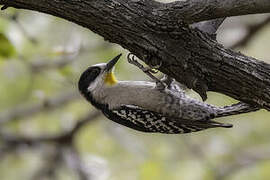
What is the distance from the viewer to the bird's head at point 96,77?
18.5 ft

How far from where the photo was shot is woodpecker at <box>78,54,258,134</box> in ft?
16.4

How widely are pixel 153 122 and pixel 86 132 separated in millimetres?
5316

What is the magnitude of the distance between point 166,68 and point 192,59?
17cm

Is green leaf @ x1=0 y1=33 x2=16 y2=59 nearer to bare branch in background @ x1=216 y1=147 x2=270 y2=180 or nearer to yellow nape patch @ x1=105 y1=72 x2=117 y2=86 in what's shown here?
yellow nape patch @ x1=105 y1=72 x2=117 y2=86

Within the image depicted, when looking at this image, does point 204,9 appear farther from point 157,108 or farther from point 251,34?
point 251,34

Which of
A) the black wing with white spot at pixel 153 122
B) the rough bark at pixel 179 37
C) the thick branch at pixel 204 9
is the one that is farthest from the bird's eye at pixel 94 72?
the thick branch at pixel 204 9

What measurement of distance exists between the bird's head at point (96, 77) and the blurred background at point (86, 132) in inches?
59.3

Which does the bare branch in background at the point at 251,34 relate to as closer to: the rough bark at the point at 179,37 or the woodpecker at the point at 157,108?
the woodpecker at the point at 157,108

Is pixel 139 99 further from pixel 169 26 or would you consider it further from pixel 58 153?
pixel 58 153

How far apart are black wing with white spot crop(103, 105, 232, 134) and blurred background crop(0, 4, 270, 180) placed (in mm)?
2077

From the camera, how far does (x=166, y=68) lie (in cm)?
406

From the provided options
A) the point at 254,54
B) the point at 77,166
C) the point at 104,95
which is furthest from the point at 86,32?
the point at 104,95

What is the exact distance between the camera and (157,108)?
16.9 feet

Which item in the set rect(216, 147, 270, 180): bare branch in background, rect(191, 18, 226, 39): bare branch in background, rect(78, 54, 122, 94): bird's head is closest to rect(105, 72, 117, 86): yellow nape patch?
rect(78, 54, 122, 94): bird's head
